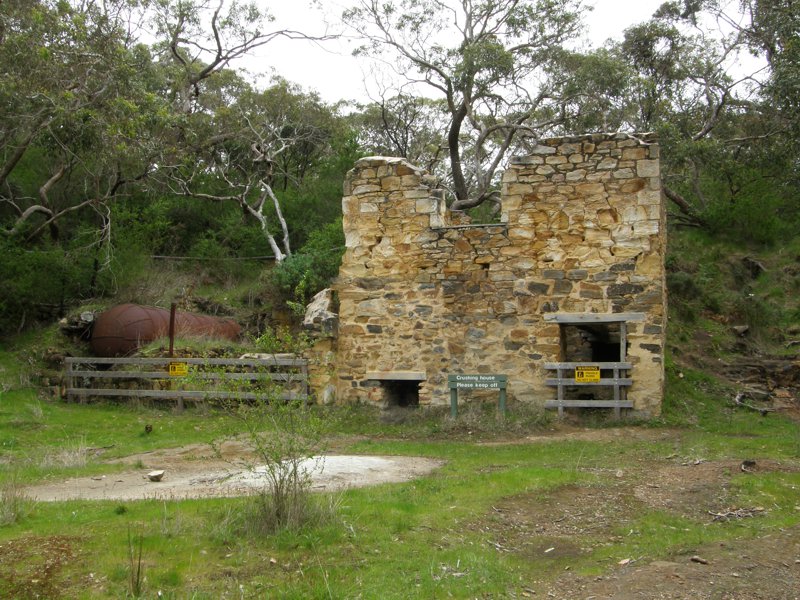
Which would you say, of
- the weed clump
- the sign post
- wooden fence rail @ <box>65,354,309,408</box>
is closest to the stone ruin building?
the sign post

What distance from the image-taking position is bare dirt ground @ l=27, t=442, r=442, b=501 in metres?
8.12

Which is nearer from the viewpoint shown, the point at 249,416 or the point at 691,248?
the point at 249,416

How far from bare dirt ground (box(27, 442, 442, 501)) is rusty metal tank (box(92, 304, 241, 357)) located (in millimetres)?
6618

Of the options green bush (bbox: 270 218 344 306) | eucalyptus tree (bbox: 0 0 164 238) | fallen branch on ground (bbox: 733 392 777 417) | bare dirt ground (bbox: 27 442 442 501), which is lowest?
bare dirt ground (bbox: 27 442 442 501)

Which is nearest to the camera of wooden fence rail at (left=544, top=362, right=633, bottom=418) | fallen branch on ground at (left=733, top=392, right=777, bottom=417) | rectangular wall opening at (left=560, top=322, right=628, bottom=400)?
wooden fence rail at (left=544, top=362, right=633, bottom=418)

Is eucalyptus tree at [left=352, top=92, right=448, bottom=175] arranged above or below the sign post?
above

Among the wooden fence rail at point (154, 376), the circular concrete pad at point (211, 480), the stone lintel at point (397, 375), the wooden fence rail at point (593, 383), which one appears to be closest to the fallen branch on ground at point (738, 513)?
the circular concrete pad at point (211, 480)

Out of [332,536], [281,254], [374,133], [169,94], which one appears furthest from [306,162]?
[332,536]

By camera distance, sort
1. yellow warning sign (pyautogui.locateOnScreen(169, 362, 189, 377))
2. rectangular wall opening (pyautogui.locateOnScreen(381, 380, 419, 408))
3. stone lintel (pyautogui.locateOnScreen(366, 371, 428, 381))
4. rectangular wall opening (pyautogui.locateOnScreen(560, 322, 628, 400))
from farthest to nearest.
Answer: yellow warning sign (pyautogui.locateOnScreen(169, 362, 189, 377))
rectangular wall opening (pyautogui.locateOnScreen(381, 380, 419, 408))
stone lintel (pyautogui.locateOnScreen(366, 371, 428, 381))
rectangular wall opening (pyautogui.locateOnScreen(560, 322, 628, 400))

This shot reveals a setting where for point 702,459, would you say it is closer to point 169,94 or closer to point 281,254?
point 281,254

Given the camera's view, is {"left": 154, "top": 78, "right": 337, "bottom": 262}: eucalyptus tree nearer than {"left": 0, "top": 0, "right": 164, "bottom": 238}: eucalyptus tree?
No

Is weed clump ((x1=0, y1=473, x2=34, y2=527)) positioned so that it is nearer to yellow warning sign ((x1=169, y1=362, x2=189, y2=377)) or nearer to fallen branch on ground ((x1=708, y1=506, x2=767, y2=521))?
fallen branch on ground ((x1=708, y1=506, x2=767, y2=521))

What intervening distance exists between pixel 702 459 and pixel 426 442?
4030 mm

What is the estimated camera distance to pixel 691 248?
1977cm
